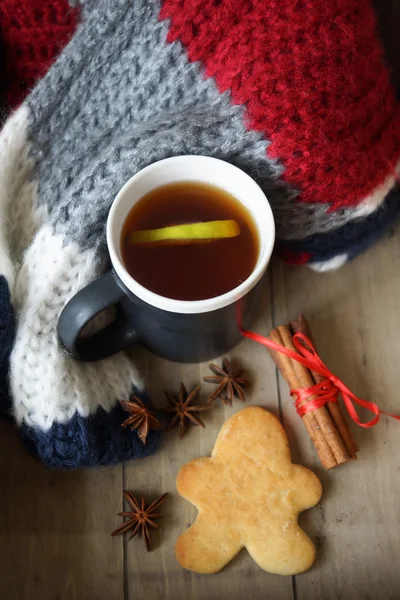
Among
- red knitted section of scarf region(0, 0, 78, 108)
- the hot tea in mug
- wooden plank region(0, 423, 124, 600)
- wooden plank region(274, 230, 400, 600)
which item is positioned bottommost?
wooden plank region(274, 230, 400, 600)

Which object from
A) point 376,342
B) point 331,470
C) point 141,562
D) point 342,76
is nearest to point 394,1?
point 342,76

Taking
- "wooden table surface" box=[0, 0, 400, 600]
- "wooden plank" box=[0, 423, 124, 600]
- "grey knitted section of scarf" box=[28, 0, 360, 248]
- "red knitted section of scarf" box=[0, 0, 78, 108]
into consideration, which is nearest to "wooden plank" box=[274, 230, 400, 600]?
"wooden table surface" box=[0, 0, 400, 600]

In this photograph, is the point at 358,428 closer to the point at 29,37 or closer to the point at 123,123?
the point at 123,123

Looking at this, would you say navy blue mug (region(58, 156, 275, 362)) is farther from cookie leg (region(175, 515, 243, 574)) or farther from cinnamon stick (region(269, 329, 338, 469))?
cookie leg (region(175, 515, 243, 574))

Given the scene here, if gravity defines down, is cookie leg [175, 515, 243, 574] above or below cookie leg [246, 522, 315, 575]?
above

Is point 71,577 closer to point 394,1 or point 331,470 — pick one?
point 331,470

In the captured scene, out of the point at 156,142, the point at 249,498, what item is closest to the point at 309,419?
the point at 249,498

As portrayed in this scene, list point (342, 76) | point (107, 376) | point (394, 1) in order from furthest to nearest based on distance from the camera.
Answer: point (394, 1), point (107, 376), point (342, 76)

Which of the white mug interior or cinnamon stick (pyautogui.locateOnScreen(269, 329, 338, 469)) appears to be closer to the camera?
the white mug interior
